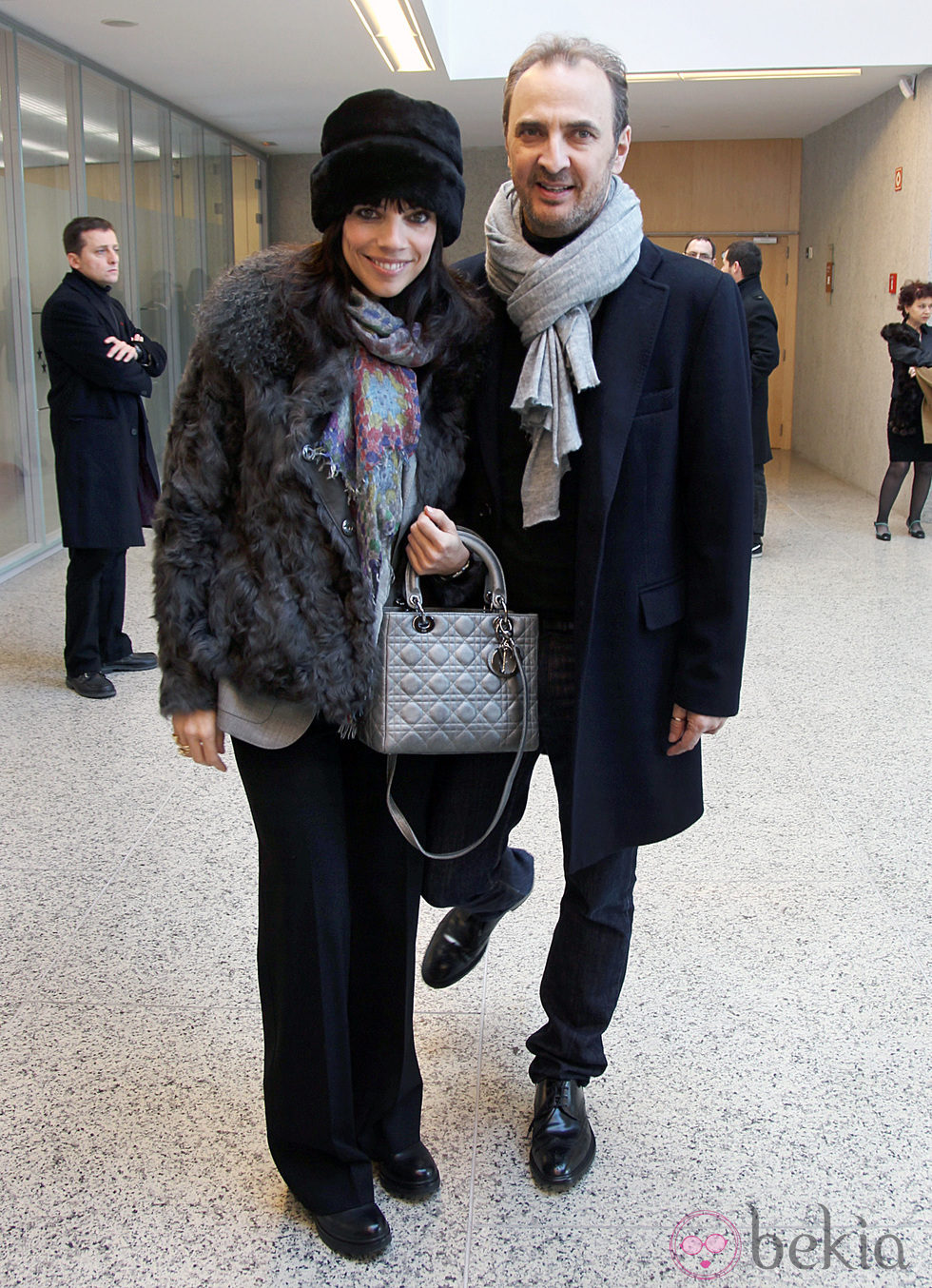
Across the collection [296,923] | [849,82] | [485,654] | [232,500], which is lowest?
[296,923]

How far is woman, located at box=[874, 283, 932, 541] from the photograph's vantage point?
309 inches

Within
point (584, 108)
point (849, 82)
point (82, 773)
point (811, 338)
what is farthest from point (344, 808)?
point (811, 338)

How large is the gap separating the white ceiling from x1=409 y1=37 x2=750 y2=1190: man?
6.32 m

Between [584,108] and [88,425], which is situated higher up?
[584,108]

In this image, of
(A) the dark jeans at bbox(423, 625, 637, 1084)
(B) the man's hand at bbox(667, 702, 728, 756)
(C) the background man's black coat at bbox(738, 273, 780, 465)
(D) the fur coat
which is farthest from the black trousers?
(D) the fur coat

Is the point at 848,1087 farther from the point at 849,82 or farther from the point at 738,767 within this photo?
the point at 849,82

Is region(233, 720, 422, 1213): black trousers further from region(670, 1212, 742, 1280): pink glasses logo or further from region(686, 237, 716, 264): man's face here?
region(686, 237, 716, 264): man's face

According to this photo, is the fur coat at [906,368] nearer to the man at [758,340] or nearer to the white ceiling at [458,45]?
the man at [758,340]

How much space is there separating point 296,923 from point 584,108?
1.24 metres

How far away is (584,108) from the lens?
169 cm

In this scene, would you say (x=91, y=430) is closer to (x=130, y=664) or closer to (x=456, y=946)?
(x=130, y=664)

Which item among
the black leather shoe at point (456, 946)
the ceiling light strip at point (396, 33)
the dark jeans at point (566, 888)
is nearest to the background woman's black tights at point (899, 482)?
the ceiling light strip at point (396, 33)

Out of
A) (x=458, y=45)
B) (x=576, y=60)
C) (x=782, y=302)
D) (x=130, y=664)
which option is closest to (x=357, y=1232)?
(x=576, y=60)

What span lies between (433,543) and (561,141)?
23.4 inches
